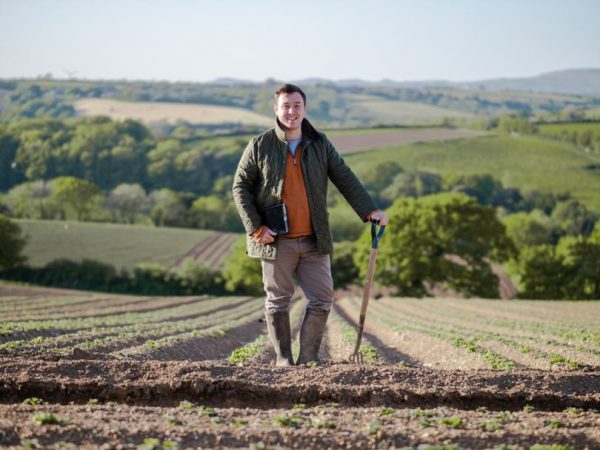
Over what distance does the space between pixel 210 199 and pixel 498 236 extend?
2187 inches

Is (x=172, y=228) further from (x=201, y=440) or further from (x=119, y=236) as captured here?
(x=201, y=440)

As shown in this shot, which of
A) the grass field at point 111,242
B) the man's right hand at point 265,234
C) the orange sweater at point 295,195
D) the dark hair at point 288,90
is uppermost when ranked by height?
the dark hair at point 288,90

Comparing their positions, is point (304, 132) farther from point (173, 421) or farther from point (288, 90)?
point (173, 421)

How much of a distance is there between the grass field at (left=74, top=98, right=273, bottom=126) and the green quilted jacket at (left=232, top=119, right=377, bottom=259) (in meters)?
156

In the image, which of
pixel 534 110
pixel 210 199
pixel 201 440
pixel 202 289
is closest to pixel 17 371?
pixel 201 440

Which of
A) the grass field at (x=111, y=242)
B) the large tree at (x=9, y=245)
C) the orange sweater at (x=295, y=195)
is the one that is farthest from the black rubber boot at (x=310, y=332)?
the grass field at (x=111, y=242)

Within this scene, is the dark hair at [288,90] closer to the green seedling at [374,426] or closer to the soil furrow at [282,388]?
the soil furrow at [282,388]

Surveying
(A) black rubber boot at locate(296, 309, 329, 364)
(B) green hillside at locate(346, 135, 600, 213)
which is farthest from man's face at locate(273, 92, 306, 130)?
(B) green hillside at locate(346, 135, 600, 213)

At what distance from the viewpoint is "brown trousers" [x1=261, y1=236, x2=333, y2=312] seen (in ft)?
32.9

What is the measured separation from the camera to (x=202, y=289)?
76688 millimetres

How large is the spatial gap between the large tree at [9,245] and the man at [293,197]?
227 feet

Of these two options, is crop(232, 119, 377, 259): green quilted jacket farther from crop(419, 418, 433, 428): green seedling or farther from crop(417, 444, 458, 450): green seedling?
crop(417, 444, 458, 450): green seedling

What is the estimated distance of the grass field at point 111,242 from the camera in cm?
8000

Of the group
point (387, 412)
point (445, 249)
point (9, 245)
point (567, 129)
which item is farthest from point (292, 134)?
point (567, 129)
